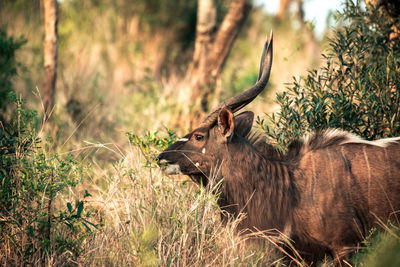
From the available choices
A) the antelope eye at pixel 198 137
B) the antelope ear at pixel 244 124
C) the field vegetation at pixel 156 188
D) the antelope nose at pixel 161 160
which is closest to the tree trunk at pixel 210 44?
the field vegetation at pixel 156 188

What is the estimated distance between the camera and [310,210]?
379 cm

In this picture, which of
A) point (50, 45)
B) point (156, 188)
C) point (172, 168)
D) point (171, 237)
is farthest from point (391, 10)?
point (50, 45)

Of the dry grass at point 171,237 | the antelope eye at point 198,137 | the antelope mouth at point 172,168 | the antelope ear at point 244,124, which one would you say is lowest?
the dry grass at point 171,237

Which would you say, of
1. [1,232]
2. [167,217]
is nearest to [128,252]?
[167,217]

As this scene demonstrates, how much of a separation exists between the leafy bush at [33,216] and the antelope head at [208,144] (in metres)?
0.80

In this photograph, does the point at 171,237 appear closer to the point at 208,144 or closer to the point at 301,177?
the point at 208,144

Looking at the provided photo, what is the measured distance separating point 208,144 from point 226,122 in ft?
0.83

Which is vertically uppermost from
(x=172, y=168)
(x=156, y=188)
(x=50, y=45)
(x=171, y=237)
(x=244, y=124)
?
(x=50, y=45)

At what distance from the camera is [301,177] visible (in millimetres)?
3982

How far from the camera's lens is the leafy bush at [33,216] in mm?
3611

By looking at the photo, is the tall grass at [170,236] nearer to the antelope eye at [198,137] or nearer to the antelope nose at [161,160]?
the antelope nose at [161,160]

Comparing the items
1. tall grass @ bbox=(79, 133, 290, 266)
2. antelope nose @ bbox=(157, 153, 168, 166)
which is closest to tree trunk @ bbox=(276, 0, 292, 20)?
antelope nose @ bbox=(157, 153, 168, 166)

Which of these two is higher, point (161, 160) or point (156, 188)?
point (161, 160)

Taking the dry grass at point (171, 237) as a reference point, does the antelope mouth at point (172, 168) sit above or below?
above
